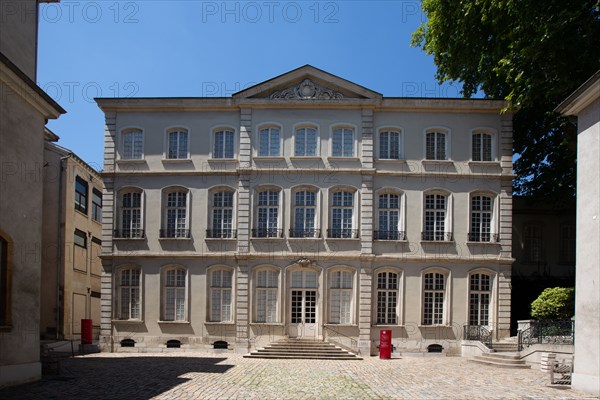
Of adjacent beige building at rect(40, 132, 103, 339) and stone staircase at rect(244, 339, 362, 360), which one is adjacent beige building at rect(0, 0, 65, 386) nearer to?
stone staircase at rect(244, 339, 362, 360)

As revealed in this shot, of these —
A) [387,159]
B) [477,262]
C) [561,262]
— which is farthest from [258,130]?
[561,262]

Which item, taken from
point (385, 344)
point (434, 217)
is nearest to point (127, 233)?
point (385, 344)

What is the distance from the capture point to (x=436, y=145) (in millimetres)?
26672

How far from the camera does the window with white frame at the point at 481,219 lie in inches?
1036

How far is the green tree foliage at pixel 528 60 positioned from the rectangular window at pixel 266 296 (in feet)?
37.8

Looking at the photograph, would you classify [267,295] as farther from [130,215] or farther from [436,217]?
[436,217]

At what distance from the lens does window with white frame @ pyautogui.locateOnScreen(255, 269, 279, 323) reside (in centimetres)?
2609

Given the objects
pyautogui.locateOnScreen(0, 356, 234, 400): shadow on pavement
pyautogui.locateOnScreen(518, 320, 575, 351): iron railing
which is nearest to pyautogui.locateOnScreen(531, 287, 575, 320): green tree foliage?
pyautogui.locateOnScreen(518, 320, 575, 351): iron railing

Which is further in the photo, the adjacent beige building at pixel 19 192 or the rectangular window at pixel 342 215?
the rectangular window at pixel 342 215

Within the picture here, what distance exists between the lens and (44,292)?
91.9 feet

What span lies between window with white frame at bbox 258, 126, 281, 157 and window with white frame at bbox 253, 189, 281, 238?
1683 millimetres

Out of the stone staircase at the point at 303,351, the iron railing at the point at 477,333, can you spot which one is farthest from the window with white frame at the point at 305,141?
the iron railing at the point at 477,333

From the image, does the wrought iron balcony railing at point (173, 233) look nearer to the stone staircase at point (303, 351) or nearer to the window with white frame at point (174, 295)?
the window with white frame at point (174, 295)

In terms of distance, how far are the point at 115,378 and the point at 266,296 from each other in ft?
34.1
